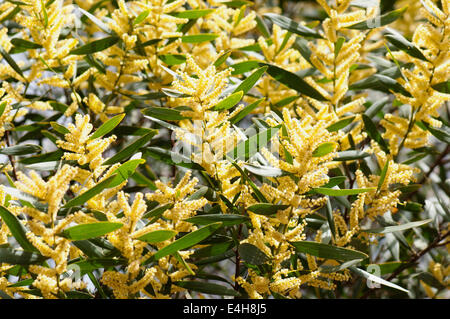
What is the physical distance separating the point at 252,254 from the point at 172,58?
2.78ft

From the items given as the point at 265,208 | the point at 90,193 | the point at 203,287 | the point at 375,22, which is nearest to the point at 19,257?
the point at 90,193

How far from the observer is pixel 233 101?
1320mm

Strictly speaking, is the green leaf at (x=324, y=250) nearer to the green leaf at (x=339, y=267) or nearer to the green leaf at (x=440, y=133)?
the green leaf at (x=339, y=267)

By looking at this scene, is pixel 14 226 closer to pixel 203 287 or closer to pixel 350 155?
pixel 203 287

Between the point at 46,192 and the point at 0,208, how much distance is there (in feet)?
0.32

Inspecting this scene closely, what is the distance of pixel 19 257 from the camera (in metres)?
1.13

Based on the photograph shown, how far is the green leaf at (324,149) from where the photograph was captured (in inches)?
48.3

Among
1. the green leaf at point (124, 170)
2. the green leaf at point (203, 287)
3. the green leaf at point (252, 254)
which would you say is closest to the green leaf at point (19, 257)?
the green leaf at point (124, 170)

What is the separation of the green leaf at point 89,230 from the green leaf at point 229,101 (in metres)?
0.41

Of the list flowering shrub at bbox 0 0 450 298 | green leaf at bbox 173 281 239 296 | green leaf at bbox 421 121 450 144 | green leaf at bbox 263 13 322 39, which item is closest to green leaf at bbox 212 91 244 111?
flowering shrub at bbox 0 0 450 298

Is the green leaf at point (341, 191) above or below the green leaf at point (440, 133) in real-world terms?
below

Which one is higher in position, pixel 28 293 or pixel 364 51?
pixel 364 51
